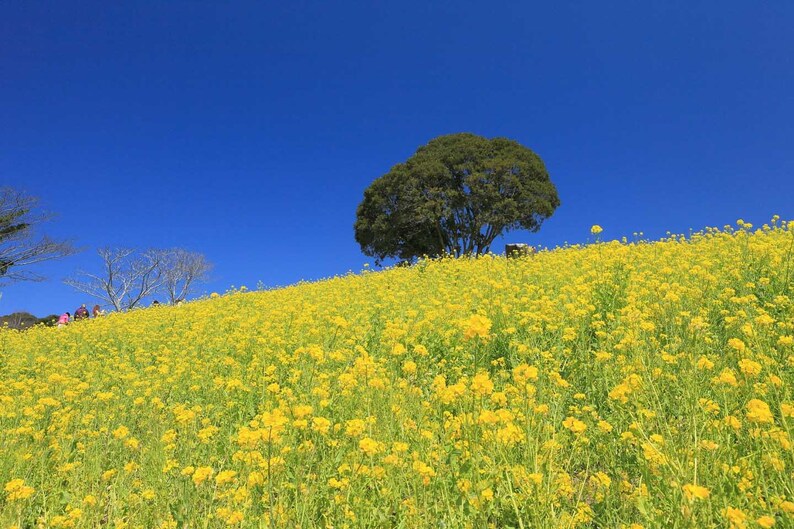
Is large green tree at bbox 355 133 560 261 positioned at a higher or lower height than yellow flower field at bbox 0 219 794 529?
higher

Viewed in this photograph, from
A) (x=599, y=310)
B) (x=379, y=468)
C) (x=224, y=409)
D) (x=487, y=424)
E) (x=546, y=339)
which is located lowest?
(x=379, y=468)

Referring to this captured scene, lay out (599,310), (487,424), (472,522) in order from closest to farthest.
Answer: (472,522) → (487,424) → (599,310)

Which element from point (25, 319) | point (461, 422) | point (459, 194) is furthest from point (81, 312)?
point (461, 422)

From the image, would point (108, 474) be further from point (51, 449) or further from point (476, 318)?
point (476, 318)

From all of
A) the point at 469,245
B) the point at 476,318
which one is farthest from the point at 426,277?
the point at 469,245

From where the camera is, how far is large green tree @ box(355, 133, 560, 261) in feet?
96.3

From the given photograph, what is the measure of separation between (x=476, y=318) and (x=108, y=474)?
2.97m

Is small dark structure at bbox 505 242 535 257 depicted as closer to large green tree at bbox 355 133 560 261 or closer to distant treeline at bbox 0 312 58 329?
large green tree at bbox 355 133 560 261

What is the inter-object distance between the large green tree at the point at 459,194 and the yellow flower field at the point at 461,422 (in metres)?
20.4

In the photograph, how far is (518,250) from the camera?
59.1ft

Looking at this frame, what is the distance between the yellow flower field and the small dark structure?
7878 mm

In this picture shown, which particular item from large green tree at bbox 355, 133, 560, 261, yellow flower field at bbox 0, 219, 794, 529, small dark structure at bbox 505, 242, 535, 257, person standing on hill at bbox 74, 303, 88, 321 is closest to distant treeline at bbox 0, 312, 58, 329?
person standing on hill at bbox 74, 303, 88, 321

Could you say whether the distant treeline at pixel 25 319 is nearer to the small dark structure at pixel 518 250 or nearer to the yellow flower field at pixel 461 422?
the yellow flower field at pixel 461 422

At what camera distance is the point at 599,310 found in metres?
6.91
